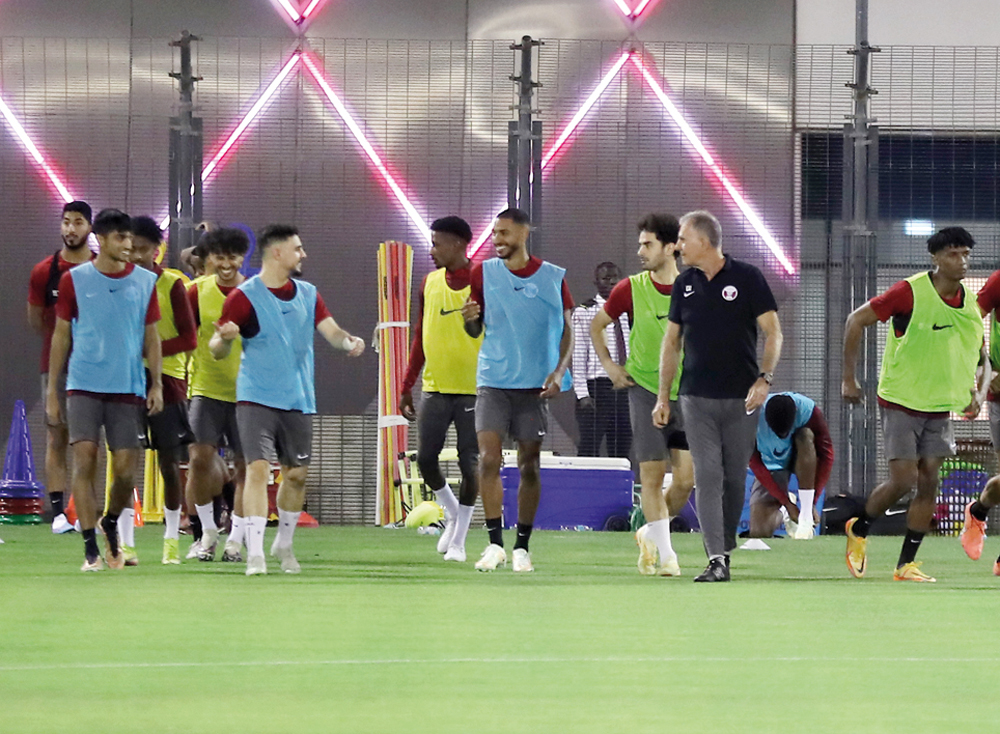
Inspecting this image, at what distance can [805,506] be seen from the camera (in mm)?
14492

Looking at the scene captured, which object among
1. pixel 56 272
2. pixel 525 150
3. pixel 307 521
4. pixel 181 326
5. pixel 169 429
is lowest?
pixel 307 521

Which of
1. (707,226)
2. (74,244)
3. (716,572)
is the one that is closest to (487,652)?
(716,572)

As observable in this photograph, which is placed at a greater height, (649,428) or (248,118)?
(248,118)

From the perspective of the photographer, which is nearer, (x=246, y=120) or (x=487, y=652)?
(x=487, y=652)

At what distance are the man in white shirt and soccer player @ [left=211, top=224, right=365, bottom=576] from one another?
6.49 meters

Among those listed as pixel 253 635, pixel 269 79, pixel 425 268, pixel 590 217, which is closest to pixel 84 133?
pixel 269 79

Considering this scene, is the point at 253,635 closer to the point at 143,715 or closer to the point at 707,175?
the point at 143,715

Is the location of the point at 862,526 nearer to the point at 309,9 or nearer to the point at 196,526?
the point at 196,526

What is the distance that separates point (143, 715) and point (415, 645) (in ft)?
5.57

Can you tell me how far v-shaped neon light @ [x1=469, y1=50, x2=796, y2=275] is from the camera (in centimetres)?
1611

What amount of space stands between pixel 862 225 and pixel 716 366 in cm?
715

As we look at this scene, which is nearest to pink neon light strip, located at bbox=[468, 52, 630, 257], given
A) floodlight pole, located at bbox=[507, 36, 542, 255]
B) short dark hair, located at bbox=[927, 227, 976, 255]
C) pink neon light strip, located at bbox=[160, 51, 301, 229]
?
floodlight pole, located at bbox=[507, 36, 542, 255]

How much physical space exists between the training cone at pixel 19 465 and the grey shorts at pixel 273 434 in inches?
261

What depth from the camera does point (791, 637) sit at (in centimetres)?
644
